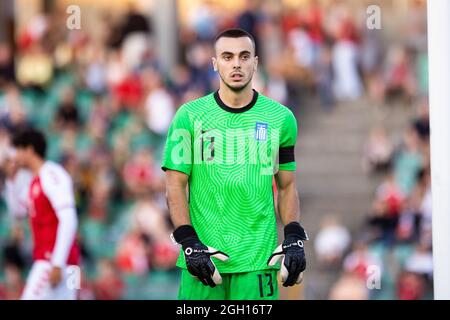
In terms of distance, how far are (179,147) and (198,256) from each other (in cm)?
61

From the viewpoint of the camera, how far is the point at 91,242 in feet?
50.3

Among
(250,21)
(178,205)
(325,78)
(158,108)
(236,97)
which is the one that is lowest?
(178,205)

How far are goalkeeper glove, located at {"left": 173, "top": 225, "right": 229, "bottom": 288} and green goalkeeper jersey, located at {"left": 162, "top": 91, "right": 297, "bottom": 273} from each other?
0.12 m

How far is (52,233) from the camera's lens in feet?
30.8

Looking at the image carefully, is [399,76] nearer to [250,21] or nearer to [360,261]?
[250,21]

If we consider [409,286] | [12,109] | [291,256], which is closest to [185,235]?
[291,256]

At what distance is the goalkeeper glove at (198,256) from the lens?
22.3 ft

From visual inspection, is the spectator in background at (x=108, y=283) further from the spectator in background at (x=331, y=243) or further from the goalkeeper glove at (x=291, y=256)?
the goalkeeper glove at (x=291, y=256)

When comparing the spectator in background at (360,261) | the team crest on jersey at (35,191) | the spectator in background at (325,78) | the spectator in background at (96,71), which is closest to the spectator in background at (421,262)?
the spectator in background at (360,261)

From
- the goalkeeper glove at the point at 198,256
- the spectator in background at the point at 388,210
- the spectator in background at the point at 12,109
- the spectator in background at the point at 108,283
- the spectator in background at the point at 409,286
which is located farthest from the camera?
the spectator in background at the point at 12,109

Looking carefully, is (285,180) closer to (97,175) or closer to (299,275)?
(299,275)

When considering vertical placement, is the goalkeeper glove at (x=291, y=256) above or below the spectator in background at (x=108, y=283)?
below
